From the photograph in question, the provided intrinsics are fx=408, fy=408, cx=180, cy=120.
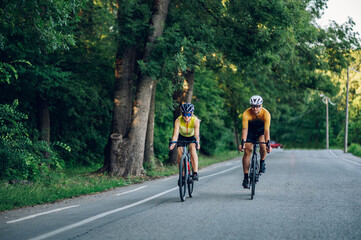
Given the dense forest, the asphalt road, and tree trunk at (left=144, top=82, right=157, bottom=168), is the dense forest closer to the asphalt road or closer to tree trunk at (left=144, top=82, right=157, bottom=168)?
tree trunk at (left=144, top=82, right=157, bottom=168)

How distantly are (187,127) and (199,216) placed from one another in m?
2.61

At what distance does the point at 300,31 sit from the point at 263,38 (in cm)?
175

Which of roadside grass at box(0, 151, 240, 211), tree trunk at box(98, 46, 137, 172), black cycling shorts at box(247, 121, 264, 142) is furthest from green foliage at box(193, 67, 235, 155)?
black cycling shorts at box(247, 121, 264, 142)

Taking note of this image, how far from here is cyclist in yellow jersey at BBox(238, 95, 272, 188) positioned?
8625 mm

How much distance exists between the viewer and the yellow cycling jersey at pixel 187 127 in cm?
869

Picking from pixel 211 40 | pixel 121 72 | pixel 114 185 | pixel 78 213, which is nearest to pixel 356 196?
pixel 78 213

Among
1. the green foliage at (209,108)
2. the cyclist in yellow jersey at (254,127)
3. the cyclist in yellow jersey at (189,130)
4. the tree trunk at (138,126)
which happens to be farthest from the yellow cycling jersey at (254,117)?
the green foliage at (209,108)

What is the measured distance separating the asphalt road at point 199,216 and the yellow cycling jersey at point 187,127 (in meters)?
1.39

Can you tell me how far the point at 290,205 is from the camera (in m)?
7.46

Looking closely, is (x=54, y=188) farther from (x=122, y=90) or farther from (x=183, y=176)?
(x=122, y=90)

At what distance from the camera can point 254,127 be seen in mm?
9070

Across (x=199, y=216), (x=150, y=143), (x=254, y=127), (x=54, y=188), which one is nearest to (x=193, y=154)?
(x=254, y=127)

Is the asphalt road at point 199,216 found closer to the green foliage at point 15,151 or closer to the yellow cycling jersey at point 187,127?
the yellow cycling jersey at point 187,127

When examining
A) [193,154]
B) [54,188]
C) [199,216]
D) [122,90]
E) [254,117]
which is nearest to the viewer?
[199,216]
